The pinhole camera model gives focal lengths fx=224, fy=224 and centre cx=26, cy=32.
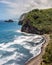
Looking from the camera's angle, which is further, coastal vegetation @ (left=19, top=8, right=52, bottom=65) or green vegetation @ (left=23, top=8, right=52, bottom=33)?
green vegetation @ (left=23, top=8, right=52, bottom=33)

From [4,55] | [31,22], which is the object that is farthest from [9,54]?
[31,22]

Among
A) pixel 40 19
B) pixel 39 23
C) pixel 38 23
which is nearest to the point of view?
pixel 38 23

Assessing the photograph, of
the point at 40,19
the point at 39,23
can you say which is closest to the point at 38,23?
the point at 39,23

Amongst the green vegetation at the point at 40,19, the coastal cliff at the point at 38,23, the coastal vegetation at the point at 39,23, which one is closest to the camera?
the coastal vegetation at the point at 39,23

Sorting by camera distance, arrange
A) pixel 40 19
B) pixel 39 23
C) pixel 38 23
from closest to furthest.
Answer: pixel 38 23 < pixel 39 23 < pixel 40 19

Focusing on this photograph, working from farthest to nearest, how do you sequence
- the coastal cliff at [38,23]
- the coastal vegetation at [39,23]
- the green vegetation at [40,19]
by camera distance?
the green vegetation at [40,19], the coastal cliff at [38,23], the coastal vegetation at [39,23]

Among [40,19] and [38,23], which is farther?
[40,19]

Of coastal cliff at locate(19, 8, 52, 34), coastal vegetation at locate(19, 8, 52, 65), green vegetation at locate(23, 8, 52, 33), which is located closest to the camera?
coastal vegetation at locate(19, 8, 52, 65)

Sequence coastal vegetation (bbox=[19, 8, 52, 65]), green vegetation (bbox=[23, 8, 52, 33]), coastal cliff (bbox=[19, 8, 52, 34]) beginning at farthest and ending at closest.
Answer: green vegetation (bbox=[23, 8, 52, 33]) → coastal cliff (bbox=[19, 8, 52, 34]) → coastal vegetation (bbox=[19, 8, 52, 65])

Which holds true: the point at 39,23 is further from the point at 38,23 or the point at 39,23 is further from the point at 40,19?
the point at 40,19
